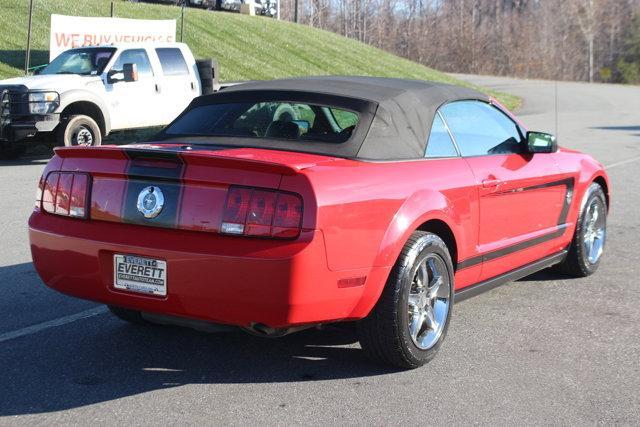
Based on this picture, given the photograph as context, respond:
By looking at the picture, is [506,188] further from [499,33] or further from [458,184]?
[499,33]

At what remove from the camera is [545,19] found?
309 feet

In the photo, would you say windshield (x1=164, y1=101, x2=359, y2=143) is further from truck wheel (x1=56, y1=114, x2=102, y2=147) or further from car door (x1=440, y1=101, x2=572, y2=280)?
truck wheel (x1=56, y1=114, x2=102, y2=147)

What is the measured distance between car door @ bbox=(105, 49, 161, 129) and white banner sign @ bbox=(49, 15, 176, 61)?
5543 mm

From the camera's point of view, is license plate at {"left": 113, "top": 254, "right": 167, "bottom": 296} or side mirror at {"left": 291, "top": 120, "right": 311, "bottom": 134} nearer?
license plate at {"left": 113, "top": 254, "right": 167, "bottom": 296}

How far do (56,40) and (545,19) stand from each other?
80.3 metres

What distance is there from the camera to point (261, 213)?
4074 mm

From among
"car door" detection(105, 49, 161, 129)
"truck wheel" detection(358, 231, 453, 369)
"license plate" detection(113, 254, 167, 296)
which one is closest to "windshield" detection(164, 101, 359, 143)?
"truck wheel" detection(358, 231, 453, 369)

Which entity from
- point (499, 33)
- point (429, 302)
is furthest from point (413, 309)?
point (499, 33)

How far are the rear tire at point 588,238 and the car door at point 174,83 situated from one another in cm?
1050

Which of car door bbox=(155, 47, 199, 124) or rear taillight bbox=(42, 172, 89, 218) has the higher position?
car door bbox=(155, 47, 199, 124)

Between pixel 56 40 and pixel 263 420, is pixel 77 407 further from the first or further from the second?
pixel 56 40

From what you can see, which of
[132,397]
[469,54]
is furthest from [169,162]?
[469,54]

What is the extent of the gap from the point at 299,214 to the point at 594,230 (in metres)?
3.72

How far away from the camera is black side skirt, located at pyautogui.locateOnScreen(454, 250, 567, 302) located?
17.5ft
